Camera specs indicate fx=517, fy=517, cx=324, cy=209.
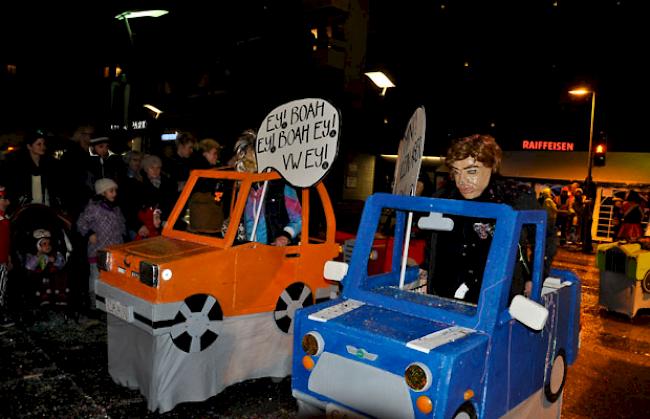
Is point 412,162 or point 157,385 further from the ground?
point 412,162

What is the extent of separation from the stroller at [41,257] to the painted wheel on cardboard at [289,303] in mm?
2950

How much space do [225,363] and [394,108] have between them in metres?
23.6

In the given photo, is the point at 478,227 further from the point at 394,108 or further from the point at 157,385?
the point at 394,108

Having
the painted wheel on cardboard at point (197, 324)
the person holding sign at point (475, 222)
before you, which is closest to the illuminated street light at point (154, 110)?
the painted wheel on cardboard at point (197, 324)

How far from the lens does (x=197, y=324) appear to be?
12.5 feet

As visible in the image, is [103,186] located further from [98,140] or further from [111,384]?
[111,384]

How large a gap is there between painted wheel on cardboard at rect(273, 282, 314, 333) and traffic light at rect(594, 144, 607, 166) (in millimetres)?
17103

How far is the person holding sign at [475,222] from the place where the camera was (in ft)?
10.5

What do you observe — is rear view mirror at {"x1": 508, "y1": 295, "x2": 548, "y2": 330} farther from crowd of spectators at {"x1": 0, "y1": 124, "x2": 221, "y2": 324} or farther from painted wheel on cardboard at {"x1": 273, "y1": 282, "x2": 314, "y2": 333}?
crowd of spectators at {"x1": 0, "y1": 124, "x2": 221, "y2": 324}

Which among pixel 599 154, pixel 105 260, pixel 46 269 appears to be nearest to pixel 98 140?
pixel 46 269

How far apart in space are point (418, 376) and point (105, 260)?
112 inches

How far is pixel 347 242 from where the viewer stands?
5.97 m

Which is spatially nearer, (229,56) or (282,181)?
(282,181)

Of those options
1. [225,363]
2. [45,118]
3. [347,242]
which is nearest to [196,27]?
[45,118]
